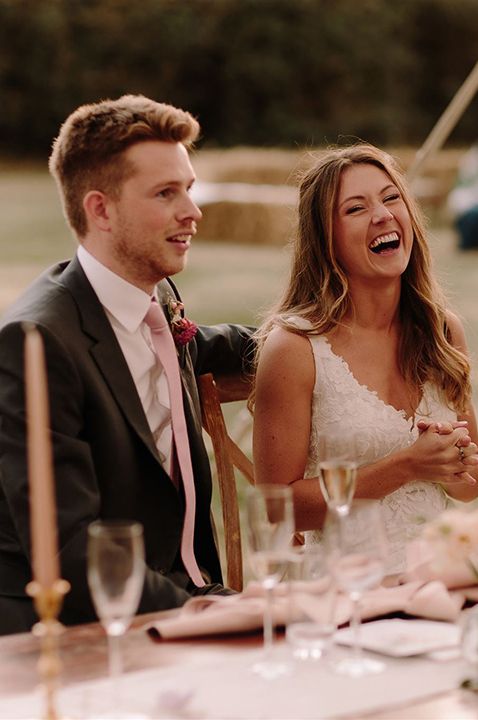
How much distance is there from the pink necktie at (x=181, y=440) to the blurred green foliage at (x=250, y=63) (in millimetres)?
25128

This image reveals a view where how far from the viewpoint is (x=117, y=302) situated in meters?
2.76

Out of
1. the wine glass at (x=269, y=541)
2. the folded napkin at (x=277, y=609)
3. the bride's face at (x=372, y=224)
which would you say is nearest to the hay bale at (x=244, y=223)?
the bride's face at (x=372, y=224)

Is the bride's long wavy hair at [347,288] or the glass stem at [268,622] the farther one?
the bride's long wavy hair at [347,288]

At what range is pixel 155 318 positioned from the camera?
112 inches

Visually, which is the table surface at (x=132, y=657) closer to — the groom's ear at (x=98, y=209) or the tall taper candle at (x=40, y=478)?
the tall taper candle at (x=40, y=478)

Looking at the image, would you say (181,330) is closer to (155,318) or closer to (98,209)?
(155,318)

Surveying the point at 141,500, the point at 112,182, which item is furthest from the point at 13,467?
the point at 112,182

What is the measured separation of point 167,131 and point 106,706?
1468 mm

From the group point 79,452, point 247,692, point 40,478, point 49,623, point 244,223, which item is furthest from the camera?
point 244,223

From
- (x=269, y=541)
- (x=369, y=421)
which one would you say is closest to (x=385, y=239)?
(x=369, y=421)

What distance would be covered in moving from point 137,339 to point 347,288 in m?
0.63

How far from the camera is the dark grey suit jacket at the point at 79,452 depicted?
242 centimetres

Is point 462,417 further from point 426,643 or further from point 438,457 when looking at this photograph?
point 426,643

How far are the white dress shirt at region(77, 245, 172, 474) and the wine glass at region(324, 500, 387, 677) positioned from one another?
1.02 meters
